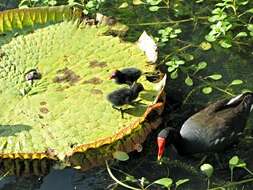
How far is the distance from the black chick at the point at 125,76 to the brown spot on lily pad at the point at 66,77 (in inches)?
11.0

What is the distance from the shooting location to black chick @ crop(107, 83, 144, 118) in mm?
3916

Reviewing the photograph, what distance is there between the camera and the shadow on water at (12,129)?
12.6 feet

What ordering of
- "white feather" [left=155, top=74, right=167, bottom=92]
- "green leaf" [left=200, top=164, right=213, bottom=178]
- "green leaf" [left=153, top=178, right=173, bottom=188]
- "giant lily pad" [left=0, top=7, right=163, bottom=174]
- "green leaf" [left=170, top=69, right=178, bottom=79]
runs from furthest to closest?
"green leaf" [left=170, top=69, right=178, bottom=79] → "white feather" [left=155, top=74, right=167, bottom=92] → "giant lily pad" [left=0, top=7, right=163, bottom=174] → "green leaf" [left=200, top=164, right=213, bottom=178] → "green leaf" [left=153, top=178, right=173, bottom=188]

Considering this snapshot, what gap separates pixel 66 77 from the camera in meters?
4.20

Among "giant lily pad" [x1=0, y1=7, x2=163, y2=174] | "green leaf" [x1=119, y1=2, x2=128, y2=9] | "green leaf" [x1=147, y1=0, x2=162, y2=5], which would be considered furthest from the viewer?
"green leaf" [x1=119, y1=2, x2=128, y2=9]

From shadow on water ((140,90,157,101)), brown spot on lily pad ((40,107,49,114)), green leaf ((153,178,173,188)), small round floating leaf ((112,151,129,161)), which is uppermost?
shadow on water ((140,90,157,101))

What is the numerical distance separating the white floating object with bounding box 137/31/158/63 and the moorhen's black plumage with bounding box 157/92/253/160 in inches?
22.7

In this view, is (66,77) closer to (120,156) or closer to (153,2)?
(120,156)

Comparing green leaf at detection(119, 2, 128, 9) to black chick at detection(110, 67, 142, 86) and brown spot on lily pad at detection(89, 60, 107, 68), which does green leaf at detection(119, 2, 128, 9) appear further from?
black chick at detection(110, 67, 142, 86)

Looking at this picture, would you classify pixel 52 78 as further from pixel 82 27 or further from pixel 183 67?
pixel 183 67

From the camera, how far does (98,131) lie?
12.6 feet

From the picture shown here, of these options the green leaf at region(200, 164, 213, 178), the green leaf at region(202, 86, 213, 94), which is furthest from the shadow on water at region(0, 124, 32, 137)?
the green leaf at region(202, 86, 213, 94)

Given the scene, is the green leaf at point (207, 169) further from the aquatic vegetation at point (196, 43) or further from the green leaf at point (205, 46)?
the green leaf at point (205, 46)

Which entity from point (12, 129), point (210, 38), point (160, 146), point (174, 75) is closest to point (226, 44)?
point (210, 38)
